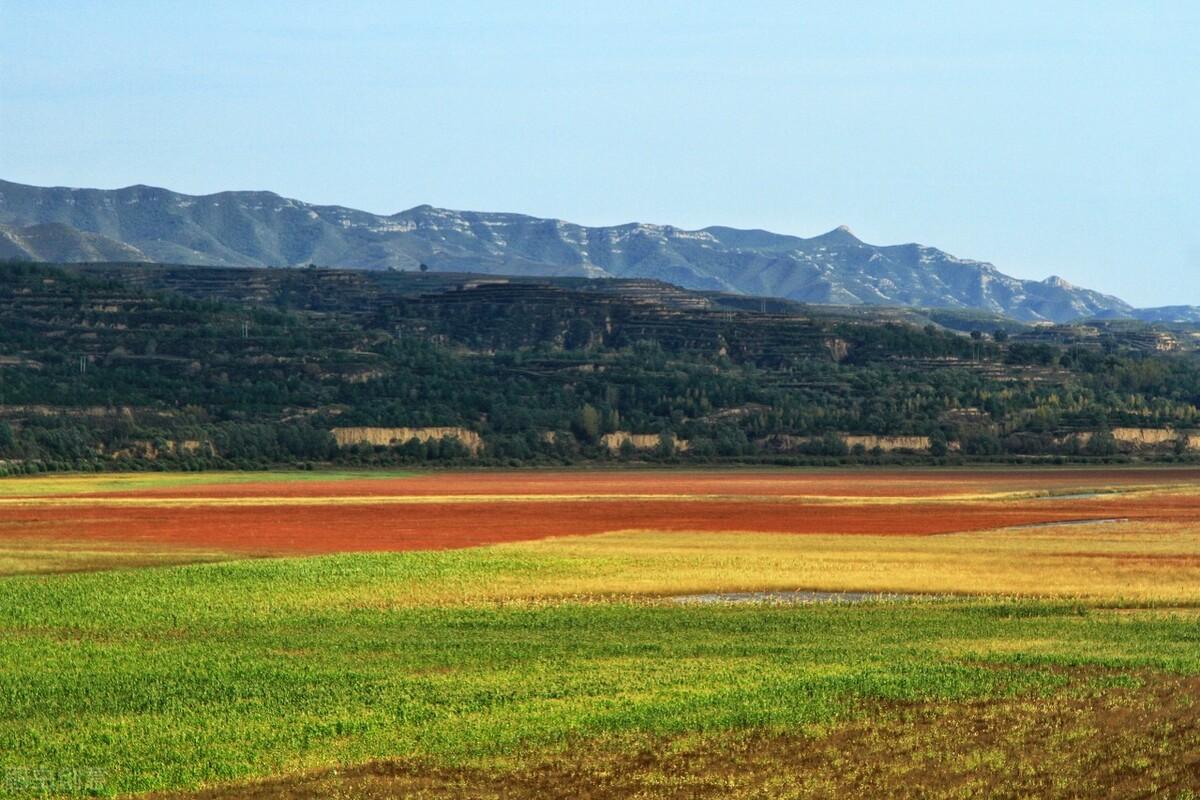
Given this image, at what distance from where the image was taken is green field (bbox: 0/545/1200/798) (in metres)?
23.9

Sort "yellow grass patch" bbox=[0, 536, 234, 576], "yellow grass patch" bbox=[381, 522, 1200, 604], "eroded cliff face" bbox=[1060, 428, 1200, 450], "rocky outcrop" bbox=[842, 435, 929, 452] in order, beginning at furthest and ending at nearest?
1. "rocky outcrop" bbox=[842, 435, 929, 452]
2. "eroded cliff face" bbox=[1060, 428, 1200, 450]
3. "yellow grass patch" bbox=[0, 536, 234, 576]
4. "yellow grass patch" bbox=[381, 522, 1200, 604]

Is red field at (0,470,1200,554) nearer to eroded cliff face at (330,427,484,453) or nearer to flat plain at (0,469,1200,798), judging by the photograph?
flat plain at (0,469,1200,798)

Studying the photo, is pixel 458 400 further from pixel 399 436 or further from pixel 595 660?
pixel 595 660

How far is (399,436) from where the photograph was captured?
14512 centimetres

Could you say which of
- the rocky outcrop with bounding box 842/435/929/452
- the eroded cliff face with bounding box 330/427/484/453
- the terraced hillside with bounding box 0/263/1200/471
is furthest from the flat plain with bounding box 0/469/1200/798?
the rocky outcrop with bounding box 842/435/929/452

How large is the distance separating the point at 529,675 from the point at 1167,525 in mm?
45209

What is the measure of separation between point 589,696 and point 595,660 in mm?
3689

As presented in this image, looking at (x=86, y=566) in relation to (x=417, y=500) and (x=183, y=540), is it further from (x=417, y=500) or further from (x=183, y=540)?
(x=417, y=500)

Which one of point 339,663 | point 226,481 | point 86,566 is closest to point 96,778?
point 339,663

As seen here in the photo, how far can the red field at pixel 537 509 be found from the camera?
6375 cm

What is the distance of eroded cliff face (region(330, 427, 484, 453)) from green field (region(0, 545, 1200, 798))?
98940 mm

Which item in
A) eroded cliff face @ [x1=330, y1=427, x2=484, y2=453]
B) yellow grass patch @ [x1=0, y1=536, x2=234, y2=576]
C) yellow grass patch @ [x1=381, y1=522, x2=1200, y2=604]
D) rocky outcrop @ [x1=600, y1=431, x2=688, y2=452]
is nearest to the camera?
yellow grass patch @ [x1=381, y1=522, x2=1200, y2=604]

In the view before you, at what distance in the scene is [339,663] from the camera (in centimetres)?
3256

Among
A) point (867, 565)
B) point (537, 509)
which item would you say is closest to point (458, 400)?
point (537, 509)
